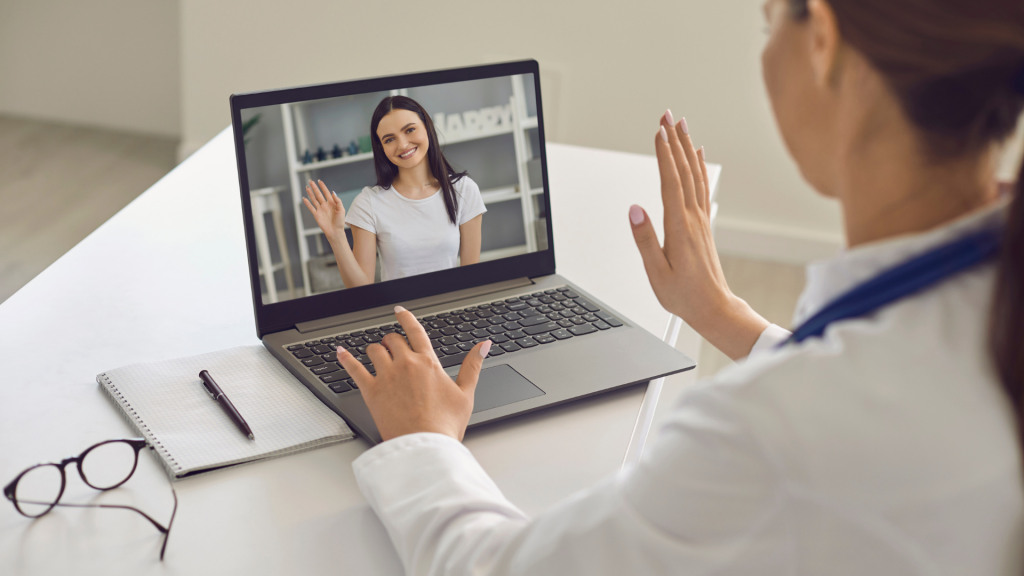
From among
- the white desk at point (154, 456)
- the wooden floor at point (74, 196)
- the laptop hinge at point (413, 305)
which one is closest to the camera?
the white desk at point (154, 456)

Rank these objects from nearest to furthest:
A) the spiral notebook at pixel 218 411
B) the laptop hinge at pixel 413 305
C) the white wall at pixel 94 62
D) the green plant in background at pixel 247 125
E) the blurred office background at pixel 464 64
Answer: the spiral notebook at pixel 218 411
the green plant in background at pixel 247 125
the laptop hinge at pixel 413 305
the blurred office background at pixel 464 64
the white wall at pixel 94 62

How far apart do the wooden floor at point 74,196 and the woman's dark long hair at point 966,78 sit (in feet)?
6.04

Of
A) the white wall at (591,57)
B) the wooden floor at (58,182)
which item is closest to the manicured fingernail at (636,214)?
the white wall at (591,57)

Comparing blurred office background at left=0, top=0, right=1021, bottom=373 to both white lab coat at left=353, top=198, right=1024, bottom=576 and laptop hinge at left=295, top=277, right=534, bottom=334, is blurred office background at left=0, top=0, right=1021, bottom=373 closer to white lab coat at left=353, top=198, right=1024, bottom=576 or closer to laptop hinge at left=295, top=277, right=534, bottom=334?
laptop hinge at left=295, top=277, right=534, bottom=334

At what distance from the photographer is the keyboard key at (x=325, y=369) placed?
2.98 feet

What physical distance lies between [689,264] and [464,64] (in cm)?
230

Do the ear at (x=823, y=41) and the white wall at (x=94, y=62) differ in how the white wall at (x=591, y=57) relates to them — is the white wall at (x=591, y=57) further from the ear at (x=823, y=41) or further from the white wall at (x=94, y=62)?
the ear at (x=823, y=41)

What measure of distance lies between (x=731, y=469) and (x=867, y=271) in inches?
6.3

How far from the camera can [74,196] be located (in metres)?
3.11

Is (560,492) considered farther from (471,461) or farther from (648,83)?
(648,83)

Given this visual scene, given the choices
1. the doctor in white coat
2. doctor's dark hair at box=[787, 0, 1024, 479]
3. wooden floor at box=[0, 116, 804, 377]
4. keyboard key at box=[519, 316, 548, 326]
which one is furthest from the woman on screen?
wooden floor at box=[0, 116, 804, 377]

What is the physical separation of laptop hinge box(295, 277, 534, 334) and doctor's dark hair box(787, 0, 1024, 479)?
643 mm

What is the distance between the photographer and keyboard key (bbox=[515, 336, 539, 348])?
0.98 m

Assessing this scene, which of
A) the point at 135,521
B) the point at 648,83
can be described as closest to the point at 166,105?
the point at 648,83
